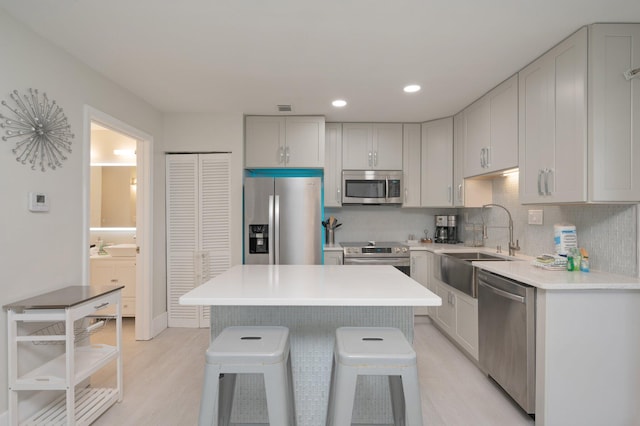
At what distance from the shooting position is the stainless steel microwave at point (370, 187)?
4.09 metres

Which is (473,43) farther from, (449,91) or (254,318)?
(254,318)

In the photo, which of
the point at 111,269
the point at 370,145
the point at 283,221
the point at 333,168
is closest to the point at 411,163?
the point at 370,145

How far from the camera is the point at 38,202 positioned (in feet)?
6.76

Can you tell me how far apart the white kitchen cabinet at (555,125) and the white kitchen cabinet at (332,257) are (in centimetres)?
193

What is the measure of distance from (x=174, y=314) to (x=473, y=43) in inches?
151

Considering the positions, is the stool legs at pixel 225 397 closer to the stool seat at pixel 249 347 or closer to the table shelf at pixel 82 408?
the stool seat at pixel 249 347

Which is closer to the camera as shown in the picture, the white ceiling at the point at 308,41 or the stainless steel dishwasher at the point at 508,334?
the white ceiling at the point at 308,41

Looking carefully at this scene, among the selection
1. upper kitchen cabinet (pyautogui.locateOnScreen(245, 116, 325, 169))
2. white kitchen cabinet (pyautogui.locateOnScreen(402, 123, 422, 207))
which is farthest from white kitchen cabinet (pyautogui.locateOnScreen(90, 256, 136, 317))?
white kitchen cabinet (pyautogui.locateOnScreen(402, 123, 422, 207))

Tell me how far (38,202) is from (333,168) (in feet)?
9.36

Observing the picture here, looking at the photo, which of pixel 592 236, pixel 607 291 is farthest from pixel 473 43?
pixel 607 291

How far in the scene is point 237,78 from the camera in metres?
2.76

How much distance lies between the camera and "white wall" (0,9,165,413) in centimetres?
188

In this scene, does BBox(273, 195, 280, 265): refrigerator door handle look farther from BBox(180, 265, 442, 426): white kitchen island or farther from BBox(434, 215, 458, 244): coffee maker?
BBox(434, 215, 458, 244): coffee maker

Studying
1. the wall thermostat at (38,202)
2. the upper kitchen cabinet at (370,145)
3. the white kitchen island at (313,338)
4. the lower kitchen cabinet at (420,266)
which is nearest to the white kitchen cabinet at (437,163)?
the upper kitchen cabinet at (370,145)
